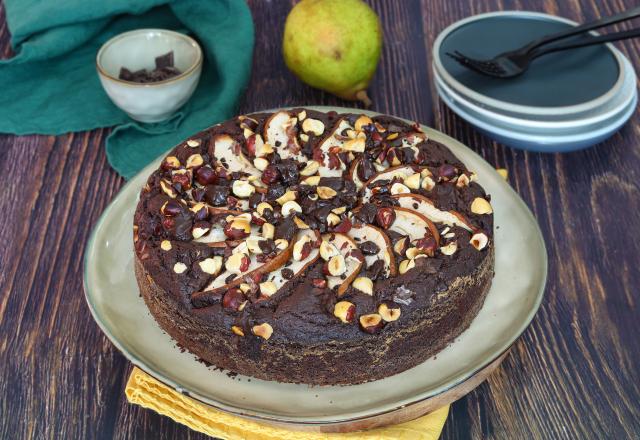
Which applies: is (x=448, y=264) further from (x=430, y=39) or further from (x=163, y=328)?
(x=430, y=39)

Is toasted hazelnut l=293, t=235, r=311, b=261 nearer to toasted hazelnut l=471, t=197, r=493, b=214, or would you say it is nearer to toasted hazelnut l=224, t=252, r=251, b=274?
toasted hazelnut l=224, t=252, r=251, b=274

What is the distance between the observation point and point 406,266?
1632mm

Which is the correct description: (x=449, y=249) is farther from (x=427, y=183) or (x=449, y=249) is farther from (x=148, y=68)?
(x=148, y=68)

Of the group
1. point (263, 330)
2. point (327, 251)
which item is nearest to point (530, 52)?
point (327, 251)

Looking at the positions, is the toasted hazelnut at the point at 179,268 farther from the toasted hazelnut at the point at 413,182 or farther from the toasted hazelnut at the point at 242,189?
the toasted hazelnut at the point at 413,182

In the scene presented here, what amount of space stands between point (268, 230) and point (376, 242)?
27 cm

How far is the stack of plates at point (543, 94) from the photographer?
7.44 ft

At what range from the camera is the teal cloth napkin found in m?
2.55

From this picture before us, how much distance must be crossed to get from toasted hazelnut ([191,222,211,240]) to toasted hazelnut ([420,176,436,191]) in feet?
1.86

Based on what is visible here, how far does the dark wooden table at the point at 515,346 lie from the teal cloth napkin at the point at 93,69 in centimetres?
10

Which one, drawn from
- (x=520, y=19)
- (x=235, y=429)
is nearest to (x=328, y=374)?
(x=235, y=429)

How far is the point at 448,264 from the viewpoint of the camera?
1.65 meters

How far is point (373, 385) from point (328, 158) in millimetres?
631

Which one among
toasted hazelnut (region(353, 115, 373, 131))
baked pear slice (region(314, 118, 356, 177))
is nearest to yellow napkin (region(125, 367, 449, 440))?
baked pear slice (region(314, 118, 356, 177))
